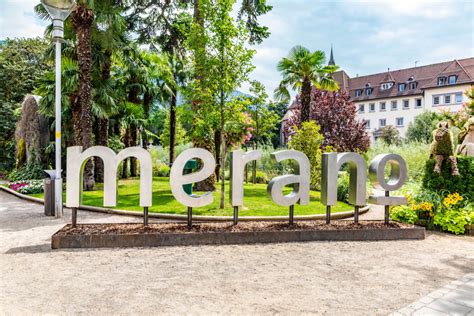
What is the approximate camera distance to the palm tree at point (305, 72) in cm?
1588

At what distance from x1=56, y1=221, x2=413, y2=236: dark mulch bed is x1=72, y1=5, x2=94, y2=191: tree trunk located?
7163 mm

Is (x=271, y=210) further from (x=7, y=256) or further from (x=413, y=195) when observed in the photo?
(x=7, y=256)

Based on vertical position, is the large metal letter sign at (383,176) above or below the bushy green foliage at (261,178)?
above

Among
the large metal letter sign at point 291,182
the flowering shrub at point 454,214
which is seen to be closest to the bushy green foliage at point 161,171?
the large metal letter sign at point 291,182

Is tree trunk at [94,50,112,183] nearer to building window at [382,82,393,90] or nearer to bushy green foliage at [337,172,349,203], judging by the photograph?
bushy green foliage at [337,172,349,203]

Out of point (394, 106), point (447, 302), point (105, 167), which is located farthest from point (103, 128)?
point (394, 106)

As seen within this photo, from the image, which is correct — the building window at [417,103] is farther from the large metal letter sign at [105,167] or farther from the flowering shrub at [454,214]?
the large metal letter sign at [105,167]

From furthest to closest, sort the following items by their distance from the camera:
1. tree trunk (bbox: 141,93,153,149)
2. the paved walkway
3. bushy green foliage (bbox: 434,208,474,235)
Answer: tree trunk (bbox: 141,93,153,149) → bushy green foliage (bbox: 434,208,474,235) → the paved walkway

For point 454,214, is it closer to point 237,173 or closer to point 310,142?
point 237,173

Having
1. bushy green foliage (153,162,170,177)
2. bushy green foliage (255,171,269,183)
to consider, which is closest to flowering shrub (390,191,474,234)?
bushy green foliage (255,171,269,183)

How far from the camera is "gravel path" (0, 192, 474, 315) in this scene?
3.74 meters

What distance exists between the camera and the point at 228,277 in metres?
4.65

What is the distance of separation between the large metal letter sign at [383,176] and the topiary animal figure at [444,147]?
146cm

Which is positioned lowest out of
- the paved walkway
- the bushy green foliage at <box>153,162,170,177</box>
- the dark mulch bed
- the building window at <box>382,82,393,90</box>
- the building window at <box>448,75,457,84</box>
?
the paved walkway
